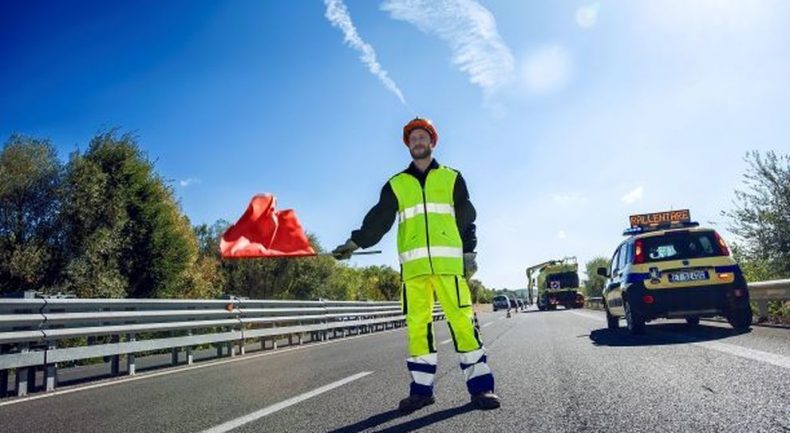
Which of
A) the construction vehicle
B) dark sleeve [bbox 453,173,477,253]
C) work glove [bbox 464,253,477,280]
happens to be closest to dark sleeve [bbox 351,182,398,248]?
dark sleeve [bbox 453,173,477,253]

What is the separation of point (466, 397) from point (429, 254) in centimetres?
114

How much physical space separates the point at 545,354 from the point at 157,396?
4.62m

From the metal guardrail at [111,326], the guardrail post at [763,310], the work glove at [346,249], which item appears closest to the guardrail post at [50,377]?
the metal guardrail at [111,326]

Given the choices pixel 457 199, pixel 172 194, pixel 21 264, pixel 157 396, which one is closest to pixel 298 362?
pixel 157 396

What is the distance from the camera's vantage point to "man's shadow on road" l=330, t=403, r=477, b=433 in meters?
3.15

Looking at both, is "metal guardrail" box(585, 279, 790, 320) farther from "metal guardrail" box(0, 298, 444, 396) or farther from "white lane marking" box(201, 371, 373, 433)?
"metal guardrail" box(0, 298, 444, 396)

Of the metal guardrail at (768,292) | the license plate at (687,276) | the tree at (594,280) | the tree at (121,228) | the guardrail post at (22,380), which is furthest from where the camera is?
the tree at (594,280)

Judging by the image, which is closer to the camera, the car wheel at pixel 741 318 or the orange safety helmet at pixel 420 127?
the orange safety helmet at pixel 420 127

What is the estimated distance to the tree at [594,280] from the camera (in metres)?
79.9

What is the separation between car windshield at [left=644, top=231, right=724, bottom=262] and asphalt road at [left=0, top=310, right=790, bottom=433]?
176cm

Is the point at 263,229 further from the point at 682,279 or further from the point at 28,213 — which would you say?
the point at 28,213

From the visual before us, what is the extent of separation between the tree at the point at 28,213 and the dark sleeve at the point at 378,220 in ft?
65.3

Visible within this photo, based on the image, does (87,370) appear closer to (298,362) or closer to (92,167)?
(298,362)

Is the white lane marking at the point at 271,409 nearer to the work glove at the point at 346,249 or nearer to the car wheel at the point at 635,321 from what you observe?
the work glove at the point at 346,249
